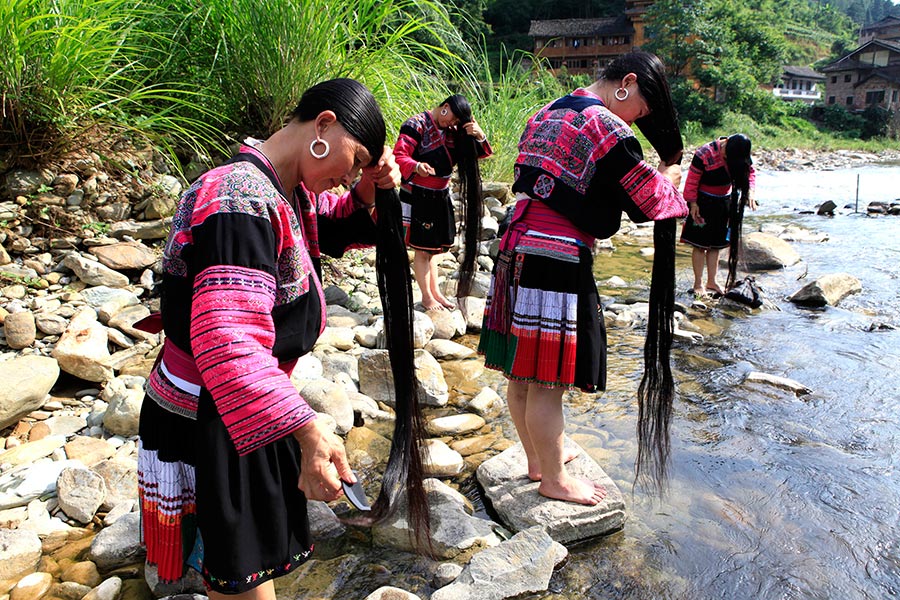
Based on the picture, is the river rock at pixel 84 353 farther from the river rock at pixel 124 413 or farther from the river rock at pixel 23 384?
the river rock at pixel 124 413

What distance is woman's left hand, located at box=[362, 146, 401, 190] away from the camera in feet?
5.26

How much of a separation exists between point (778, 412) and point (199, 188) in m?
3.41

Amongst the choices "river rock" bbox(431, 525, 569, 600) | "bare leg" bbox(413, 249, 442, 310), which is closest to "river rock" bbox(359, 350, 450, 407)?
"bare leg" bbox(413, 249, 442, 310)

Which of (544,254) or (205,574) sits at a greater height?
(544,254)

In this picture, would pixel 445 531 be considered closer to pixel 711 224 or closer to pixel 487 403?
pixel 487 403

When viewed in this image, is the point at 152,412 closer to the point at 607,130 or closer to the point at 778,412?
the point at 607,130

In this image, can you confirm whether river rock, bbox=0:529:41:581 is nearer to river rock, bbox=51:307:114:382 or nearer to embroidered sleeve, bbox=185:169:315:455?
river rock, bbox=51:307:114:382

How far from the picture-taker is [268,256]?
1275 mm

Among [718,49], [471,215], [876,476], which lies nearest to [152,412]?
[471,215]

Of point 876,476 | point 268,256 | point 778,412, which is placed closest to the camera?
point 268,256

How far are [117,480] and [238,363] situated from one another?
1790 millimetres

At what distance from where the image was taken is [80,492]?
8.05 feet

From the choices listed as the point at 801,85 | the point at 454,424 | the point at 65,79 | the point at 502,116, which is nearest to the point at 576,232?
the point at 454,424

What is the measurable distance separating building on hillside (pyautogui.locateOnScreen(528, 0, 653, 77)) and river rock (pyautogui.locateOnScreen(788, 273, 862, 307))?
30.1 meters
